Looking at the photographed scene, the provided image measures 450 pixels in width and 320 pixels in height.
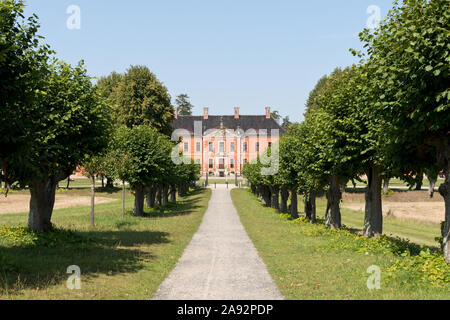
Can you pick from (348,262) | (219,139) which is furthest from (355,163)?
(219,139)

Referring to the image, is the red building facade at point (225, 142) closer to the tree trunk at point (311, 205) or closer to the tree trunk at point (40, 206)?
the tree trunk at point (311, 205)

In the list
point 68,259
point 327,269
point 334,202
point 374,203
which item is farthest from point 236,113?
point 327,269

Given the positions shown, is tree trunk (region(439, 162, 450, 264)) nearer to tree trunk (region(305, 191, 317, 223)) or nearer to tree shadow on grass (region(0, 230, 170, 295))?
tree shadow on grass (region(0, 230, 170, 295))

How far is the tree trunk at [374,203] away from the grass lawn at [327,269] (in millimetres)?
1287

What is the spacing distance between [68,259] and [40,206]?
4.36 m

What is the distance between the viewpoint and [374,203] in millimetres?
18531

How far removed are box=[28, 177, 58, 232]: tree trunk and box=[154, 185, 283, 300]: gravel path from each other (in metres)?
6.14

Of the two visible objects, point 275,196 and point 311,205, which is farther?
point 275,196

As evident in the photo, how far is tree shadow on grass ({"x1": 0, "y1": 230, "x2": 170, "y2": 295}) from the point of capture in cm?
1031

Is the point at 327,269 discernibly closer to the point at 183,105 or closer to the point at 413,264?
the point at 413,264

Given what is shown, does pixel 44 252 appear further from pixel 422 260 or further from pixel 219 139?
pixel 219 139

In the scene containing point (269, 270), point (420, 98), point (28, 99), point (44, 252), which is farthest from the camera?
point (44, 252)

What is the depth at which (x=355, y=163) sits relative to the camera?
18.0m
